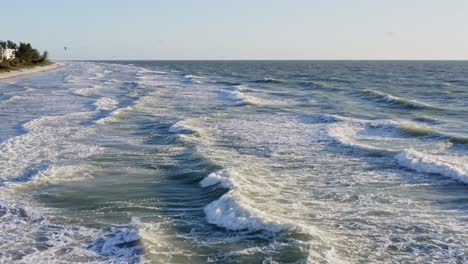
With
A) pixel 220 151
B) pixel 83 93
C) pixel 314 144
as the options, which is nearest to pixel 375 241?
pixel 220 151

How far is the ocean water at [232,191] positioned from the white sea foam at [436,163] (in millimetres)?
60

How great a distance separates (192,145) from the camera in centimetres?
1988

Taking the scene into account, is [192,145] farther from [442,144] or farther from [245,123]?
[442,144]

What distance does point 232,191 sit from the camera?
42.9 ft

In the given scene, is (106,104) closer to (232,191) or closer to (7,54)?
(232,191)

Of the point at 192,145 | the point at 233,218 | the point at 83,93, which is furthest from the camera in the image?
the point at 83,93

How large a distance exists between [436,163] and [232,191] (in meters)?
6.68

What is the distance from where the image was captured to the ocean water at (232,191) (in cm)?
966

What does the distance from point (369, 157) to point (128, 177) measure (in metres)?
7.79

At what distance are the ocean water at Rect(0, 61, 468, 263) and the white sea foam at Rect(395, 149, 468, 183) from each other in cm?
6

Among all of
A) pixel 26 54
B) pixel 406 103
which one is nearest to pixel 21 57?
pixel 26 54

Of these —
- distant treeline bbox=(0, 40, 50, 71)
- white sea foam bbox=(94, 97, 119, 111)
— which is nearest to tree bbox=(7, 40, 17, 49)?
distant treeline bbox=(0, 40, 50, 71)

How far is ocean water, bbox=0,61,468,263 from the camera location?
9.66 meters

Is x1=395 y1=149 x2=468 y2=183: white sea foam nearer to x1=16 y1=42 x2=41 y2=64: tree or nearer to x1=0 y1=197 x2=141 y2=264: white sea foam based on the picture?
x1=0 y1=197 x2=141 y2=264: white sea foam
